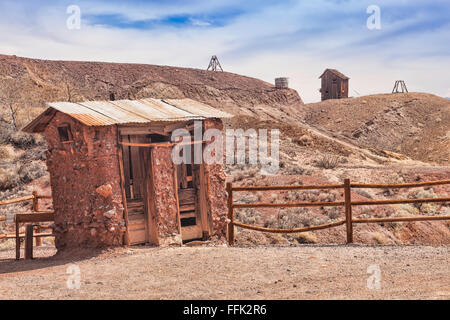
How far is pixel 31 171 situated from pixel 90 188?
1229 cm

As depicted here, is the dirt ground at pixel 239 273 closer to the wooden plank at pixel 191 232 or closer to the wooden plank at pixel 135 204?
the wooden plank at pixel 135 204

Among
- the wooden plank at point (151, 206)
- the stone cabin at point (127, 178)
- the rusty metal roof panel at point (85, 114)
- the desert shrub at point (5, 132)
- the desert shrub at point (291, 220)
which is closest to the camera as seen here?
the rusty metal roof panel at point (85, 114)

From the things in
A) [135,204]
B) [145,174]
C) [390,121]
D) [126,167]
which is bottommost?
[135,204]

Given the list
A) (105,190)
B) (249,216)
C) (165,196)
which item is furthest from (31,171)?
(105,190)

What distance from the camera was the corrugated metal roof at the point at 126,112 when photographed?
977 cm

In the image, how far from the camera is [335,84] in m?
57.4

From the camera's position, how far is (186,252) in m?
9.42

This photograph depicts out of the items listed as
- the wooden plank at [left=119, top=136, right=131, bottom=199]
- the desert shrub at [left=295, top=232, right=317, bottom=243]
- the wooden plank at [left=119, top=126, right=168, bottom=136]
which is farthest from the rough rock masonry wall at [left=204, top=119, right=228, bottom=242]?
the desert shrub at [left=295, top=232, right=317, bottom=243]

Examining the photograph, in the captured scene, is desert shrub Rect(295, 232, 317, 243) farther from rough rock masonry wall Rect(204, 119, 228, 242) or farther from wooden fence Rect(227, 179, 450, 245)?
rough rock masonry wall Rect(204, 119, 228, 242)

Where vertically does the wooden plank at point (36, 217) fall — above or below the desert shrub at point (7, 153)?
below

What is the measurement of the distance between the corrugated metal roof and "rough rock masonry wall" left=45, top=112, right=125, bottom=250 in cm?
24

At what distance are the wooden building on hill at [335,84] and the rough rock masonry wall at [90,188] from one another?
50.2 meters

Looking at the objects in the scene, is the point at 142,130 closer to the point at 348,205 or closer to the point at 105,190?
the point at 105,190

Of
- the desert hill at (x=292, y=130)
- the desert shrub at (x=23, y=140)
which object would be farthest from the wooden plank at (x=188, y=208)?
the desert shrub at (x=23, y=140)
